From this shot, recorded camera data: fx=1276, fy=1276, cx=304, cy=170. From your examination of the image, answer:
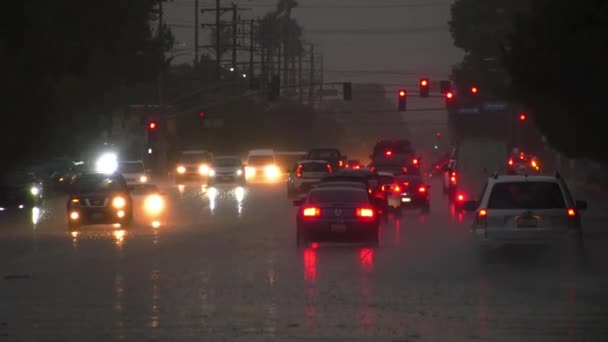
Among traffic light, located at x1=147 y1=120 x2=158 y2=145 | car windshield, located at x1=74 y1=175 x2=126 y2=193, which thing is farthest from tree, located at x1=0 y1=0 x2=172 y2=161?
car windshield, located at x1=74 y1=175 x2=126 y2=193

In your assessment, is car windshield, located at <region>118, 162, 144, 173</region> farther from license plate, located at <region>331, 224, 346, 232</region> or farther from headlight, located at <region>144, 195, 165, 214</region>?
license plate, located at <region>331, 224, 346, 232</region>

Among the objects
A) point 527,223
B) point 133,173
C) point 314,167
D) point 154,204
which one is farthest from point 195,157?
point 527,223

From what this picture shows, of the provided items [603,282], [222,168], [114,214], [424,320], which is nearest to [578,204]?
[603,282]

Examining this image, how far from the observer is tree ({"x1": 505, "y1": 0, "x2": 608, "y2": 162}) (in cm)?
4375

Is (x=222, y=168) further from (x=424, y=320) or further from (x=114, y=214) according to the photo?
(x=424, y=320)

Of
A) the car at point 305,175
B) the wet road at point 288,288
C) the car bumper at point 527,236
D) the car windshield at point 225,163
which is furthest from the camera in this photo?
the car windshield at point 225,163

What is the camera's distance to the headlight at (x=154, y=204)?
4659 cm

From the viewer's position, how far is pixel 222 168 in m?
74.1

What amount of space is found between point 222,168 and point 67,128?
913cm

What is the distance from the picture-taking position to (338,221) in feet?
92.9

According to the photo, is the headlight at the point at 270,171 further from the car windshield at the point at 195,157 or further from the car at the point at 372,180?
the car at the point at 372,180

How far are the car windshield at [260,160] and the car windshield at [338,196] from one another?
197 feet

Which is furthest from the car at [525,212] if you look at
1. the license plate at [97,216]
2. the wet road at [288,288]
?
the license plate at [97,216]

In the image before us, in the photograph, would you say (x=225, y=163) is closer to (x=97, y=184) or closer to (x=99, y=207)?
(x=97, y=184)
